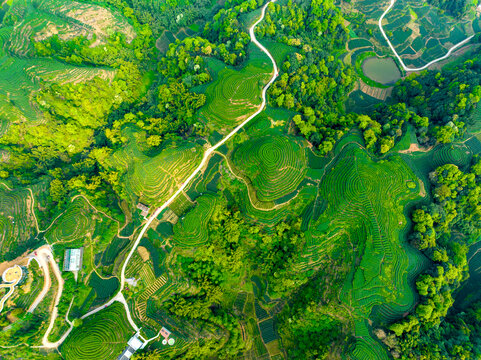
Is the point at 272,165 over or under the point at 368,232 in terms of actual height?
over

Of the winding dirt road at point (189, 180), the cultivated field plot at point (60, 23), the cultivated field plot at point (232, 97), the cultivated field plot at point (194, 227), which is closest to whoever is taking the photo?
the winding dirt road at point (189, 180)

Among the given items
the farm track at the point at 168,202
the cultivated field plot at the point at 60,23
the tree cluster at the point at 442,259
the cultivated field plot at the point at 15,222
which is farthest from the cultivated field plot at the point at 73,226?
the tree cluster at the point at 442,259

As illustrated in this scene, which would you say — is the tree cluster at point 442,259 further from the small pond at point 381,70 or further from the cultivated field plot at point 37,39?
the cultivated field plot at point 37,39

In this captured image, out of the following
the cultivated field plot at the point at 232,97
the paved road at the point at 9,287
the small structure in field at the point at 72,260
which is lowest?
the paved road at the point at 9,287

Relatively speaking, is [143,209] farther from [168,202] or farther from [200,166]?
[200,166]

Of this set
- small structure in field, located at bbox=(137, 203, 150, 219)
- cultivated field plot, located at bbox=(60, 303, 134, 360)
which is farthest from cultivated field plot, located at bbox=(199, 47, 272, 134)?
cultivated field plot, located at bbox=(60, 303, 134, 360)

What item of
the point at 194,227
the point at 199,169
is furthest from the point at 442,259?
the point at 199,169

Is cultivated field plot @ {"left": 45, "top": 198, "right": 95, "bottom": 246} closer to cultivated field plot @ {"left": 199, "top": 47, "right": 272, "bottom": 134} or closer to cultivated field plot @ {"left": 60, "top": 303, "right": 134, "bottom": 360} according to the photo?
cultivated field plot @ {"left": 60, "top": 303, "right": 134, "bottom": 360}
